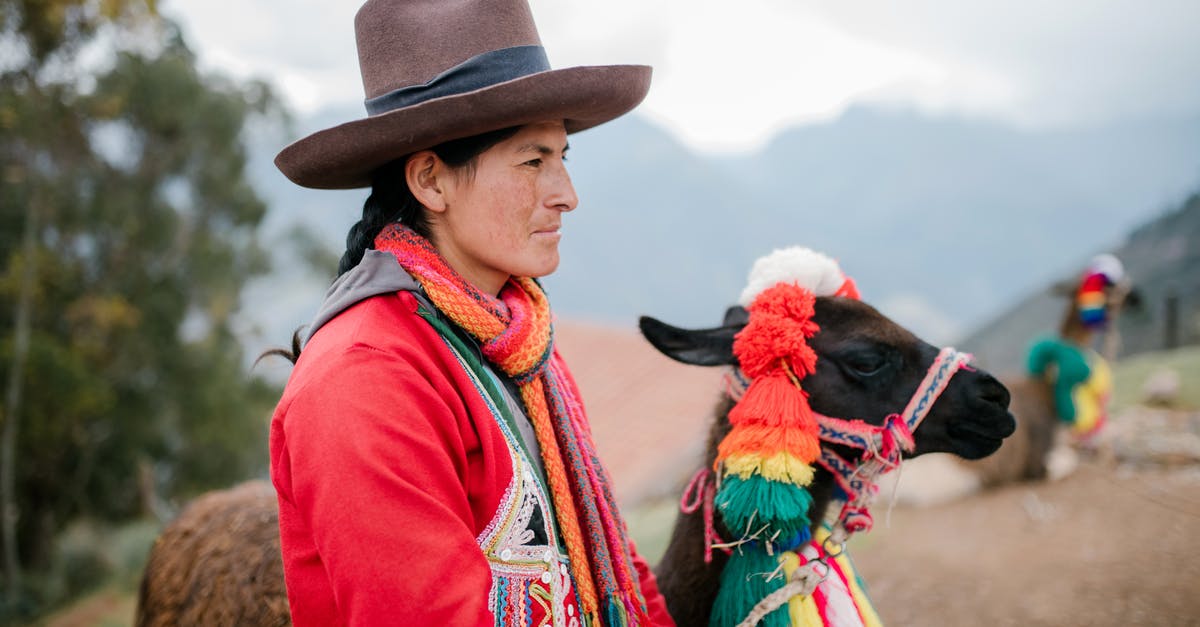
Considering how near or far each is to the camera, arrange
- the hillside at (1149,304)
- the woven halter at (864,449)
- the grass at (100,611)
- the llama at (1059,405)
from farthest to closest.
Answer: the hillside at (1149,304)
the grass at (100,611)
the llama at (1059,405)
the woven halter at (864,449)

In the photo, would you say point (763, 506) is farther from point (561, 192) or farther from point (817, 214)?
point (817, 214)

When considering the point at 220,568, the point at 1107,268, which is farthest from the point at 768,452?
the point at 1107,268

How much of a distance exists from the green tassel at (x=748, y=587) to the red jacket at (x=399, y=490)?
63cm

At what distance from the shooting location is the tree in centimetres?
981

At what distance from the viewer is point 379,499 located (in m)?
1.17

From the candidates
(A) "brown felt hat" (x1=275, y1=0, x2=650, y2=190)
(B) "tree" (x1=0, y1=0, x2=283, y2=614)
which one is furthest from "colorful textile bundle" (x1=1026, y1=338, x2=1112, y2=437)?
(B) "tree" (x1=0, y1=0, x2=283, y2=614)

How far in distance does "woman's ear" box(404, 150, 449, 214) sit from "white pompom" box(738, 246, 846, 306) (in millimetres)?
1095

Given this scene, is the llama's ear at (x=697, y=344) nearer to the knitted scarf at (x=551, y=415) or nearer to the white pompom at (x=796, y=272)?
the white pompom at (x=796, y=272)

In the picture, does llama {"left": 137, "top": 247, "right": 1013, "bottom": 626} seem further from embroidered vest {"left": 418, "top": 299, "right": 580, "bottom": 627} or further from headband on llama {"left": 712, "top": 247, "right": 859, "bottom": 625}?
embroidered vest {"left": 418, "top": 299, "right": 580, "bottom": 627}

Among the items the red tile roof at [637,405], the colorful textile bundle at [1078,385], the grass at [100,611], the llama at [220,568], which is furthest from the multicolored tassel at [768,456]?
the grass at [100,611]

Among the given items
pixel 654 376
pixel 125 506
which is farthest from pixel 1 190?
pixel 654 376

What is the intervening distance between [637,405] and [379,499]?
35.3 ft

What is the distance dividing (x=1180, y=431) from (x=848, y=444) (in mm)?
5800

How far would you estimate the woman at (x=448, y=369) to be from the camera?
1.18 metres
